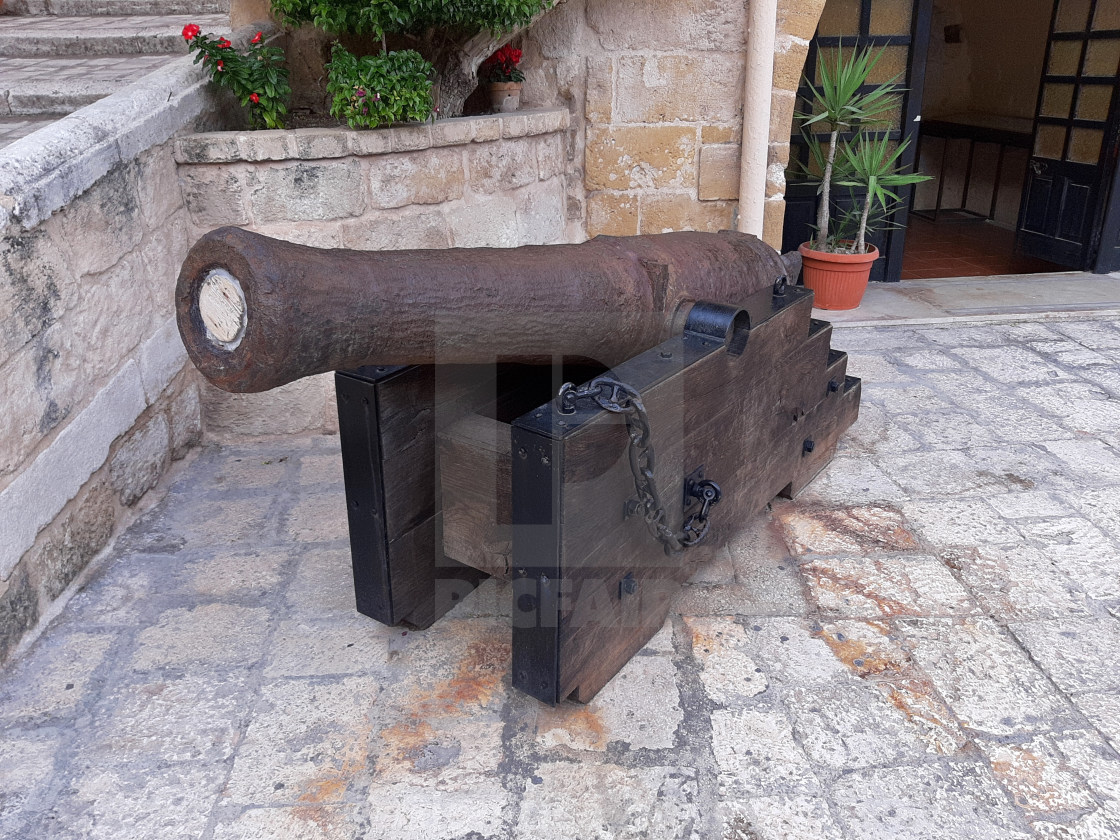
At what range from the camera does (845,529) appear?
3039mm

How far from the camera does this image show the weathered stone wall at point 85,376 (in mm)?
2439

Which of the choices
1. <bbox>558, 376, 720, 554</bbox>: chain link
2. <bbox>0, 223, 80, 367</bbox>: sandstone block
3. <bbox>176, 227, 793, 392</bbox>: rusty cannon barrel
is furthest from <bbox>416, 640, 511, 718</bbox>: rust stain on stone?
<bbox>0, 223, 80, 367</bbox>: sandstone block

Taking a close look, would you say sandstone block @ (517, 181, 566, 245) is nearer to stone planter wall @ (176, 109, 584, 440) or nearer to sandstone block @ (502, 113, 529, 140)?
stone planter wall @ (176, 109, 584, 440)

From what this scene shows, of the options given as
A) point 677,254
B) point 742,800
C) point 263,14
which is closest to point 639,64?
point 263,14

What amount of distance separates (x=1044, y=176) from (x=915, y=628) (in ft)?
18.5

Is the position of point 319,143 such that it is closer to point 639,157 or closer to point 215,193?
point 215,193

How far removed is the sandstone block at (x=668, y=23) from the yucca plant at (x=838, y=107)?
0.94 m

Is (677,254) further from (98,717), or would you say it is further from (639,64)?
(639,64)

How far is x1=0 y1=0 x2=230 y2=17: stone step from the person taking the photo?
6496mm

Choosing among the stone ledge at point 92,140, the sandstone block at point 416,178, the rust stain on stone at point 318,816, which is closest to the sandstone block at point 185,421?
the stone ledge at point 92,140

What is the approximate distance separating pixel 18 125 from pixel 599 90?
8.94ft

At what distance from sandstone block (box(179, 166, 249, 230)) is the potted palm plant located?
3.21 meters

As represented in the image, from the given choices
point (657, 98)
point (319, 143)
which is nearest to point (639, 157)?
point (657, 98)

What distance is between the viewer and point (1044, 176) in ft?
22.6
